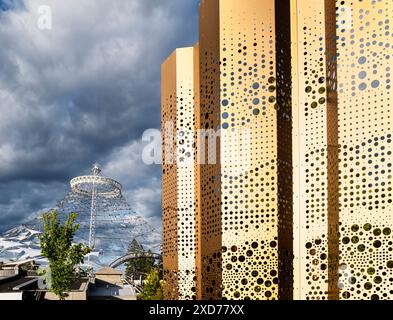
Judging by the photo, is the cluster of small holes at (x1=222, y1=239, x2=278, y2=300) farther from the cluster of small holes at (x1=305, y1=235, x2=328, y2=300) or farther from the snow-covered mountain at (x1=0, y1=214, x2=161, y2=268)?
the snow-covered mountain at (x1=0, y1=214, x2=161, y2=268)

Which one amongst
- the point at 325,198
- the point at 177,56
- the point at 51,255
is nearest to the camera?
the point at 325,198

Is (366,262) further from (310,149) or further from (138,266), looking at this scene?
(138,266)

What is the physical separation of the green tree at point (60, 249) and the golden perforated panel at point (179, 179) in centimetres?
430

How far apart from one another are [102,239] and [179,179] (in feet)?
131

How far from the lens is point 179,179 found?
6.46 m

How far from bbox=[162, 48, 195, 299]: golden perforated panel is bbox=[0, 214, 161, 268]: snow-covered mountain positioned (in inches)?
891

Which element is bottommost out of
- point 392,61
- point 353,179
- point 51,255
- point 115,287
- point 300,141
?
point 115,287

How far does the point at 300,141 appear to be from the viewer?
480 centimetres

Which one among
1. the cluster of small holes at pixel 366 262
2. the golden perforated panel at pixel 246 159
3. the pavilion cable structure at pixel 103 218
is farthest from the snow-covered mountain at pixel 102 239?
the cluster of small holes at pixel 366 262

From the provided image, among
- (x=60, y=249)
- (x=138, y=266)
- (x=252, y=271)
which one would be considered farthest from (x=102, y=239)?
(x=252, y=271)
